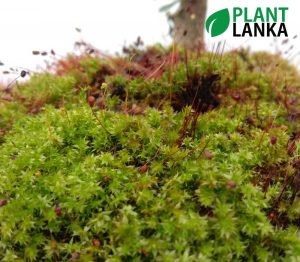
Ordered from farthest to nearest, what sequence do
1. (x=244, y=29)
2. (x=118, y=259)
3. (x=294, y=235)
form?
(x=244, y=29)
(x=294, y=235)
(x=118, y=259)

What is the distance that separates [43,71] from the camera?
4.38m

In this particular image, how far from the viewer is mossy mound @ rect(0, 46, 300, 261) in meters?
2.06

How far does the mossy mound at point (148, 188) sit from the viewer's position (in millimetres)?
2062

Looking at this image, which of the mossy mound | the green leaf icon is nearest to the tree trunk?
the green leaf icon

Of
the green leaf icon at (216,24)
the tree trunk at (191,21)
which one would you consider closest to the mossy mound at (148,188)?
the green leaf icon at (216,24)

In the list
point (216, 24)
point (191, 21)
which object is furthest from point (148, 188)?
point (191, 21)

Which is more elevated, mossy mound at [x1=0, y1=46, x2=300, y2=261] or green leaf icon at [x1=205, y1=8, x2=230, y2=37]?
green leaf icon at [x1=205, y1=8, x2=230, y2=37]

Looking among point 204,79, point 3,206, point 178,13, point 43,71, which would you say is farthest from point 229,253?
point 178,13

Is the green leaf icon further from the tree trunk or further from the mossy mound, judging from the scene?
the tree trunk

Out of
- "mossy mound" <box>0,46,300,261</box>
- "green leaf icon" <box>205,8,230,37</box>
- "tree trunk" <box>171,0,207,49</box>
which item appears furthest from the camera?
"tree trunk" <box>171,0,207,49</box>

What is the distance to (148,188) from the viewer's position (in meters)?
2.29

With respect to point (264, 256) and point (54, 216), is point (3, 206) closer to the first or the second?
point (54, 216)

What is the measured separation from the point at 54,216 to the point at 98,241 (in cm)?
28

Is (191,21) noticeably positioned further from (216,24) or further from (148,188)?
(148,188)
